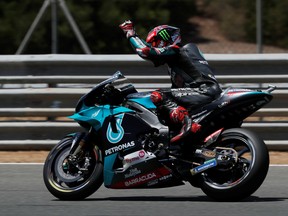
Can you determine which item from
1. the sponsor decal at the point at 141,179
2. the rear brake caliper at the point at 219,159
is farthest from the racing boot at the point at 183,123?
the sponsor decal at the point at 141,179

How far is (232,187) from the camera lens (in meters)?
7.22

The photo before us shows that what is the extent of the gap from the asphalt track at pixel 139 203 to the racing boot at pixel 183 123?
1.92ft

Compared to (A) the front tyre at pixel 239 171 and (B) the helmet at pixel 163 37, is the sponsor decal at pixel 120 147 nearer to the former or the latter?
(A) the front tyre at pixel 239 171

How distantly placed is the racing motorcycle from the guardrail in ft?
10.4

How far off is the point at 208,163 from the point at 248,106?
1.98 ft

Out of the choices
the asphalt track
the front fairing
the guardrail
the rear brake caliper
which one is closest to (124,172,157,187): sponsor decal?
the asphalt track

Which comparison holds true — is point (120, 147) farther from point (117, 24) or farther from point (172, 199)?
point (117, 24)

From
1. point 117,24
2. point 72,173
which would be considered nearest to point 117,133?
point 72,173

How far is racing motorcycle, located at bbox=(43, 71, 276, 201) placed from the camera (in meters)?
7.31

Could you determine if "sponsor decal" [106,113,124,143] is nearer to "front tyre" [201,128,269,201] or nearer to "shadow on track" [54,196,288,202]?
"shadow on track" [54,196,288,202]

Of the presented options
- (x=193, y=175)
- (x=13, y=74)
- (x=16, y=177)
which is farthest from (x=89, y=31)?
(x=193, y=175)

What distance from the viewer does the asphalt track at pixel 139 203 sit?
7.02m

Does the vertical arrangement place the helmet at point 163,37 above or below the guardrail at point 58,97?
below

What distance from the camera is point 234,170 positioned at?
7309 millimetres
